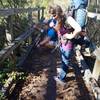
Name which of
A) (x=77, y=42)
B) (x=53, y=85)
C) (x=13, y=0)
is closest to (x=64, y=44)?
(x=77, y=42)

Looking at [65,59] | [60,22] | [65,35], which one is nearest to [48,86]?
[65,59]

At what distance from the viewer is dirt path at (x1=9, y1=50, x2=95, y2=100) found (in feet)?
18.5

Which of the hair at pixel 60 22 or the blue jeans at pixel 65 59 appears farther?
the blue jeans at pixel 65 59

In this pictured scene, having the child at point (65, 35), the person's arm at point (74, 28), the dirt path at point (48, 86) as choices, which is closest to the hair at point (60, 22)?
the child at point (65, 35)

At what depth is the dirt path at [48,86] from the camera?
18.5 ft

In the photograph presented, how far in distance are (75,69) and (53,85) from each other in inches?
55.2

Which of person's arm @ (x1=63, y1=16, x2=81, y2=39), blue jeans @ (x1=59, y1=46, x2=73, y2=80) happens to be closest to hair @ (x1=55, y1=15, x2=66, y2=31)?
person's arm @ (x1=63, y1=16, x2=81, y2=39)

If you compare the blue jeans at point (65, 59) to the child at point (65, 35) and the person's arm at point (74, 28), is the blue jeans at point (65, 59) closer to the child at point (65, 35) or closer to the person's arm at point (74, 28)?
the child at point (65, 35)

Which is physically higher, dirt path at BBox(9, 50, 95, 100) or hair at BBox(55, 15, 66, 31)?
hair at BBox(55, 15, 66, 31)

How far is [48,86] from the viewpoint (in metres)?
6.09

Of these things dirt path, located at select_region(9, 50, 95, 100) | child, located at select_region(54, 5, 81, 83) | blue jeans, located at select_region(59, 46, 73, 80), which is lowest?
dirt path, located at select_region(9, 50, 95, 100)

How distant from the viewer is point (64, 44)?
6051mm

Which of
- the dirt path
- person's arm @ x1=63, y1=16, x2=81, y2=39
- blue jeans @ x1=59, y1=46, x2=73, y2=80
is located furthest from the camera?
blue jeans @ x1=59, y1=46, x2=73, y2=80

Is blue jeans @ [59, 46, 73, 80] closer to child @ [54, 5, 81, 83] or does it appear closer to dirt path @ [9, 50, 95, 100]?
child @ [54, 5, 81, 83]
